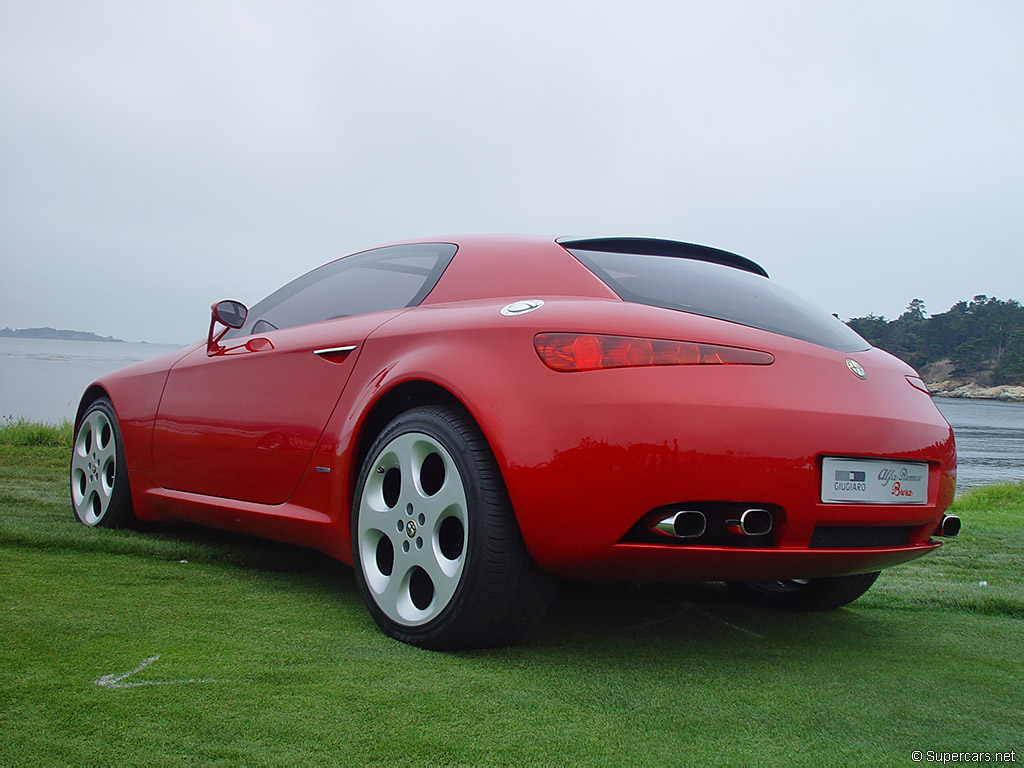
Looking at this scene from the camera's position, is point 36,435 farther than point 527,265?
Yes

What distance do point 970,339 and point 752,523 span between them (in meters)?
100

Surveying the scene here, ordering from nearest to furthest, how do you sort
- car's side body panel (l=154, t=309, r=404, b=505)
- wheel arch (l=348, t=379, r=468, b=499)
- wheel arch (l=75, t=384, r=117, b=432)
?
wheel arch (l=348, t=379, r=468, b=499), car's side body panel (l=154, t=309, r=404, b=505), wheel arch (l=75, t=384, r=117, b=432)

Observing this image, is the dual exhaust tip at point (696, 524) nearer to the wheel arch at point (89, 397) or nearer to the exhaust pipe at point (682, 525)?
the exhaust pipe at point (682, 525)

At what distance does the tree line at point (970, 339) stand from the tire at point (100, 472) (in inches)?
3543

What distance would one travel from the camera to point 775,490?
218cm

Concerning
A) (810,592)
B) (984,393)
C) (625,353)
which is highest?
(625,353)

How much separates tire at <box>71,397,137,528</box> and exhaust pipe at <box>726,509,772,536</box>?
2.98 m

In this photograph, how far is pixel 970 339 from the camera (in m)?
91.0

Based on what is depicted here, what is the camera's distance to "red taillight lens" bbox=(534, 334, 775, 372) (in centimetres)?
221

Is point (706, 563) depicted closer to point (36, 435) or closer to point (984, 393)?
point (36, 435)

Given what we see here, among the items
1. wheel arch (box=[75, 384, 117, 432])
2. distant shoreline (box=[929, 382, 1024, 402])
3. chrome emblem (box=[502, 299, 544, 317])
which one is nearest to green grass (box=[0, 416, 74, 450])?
wheel arch (box=[75, 384, 117, 432])

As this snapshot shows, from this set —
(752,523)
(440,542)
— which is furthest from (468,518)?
(752,523)

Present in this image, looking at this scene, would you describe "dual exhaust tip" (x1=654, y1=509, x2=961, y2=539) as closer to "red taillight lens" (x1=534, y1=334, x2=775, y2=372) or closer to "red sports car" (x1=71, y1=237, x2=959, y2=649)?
"red sports car" (x1=71, y1=237, x2=959, y2=649)

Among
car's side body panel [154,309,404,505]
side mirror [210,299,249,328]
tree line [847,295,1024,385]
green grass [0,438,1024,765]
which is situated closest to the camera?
green grass [0,438,1024,765]
